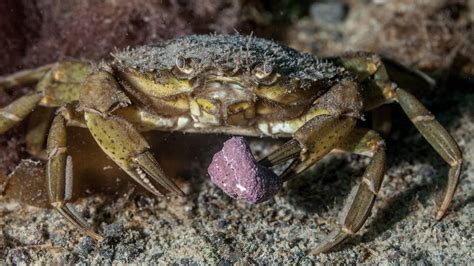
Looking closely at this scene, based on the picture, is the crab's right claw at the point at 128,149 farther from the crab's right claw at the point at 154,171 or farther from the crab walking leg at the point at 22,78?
the crab walking leg at the point at 22,78

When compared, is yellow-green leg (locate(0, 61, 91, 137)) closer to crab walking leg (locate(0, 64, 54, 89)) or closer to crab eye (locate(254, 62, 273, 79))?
crab walking leg (locate(0, 64, 54, 89))

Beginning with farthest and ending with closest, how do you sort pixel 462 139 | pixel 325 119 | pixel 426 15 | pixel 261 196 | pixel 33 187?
pixel 426 15
pixel 462 139
pixel 33 187
pixel 325 119
pixel 261 196

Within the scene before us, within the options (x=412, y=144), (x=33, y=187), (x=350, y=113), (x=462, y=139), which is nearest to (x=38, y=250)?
(x=33, y=187)

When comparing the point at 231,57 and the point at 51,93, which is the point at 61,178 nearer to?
the point at 51,93

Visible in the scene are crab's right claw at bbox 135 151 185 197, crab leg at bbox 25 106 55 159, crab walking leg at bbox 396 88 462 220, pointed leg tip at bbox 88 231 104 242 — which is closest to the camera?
crab's right claw at bbox 135 151 185 197

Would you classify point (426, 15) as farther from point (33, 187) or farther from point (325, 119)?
point (33, 187)

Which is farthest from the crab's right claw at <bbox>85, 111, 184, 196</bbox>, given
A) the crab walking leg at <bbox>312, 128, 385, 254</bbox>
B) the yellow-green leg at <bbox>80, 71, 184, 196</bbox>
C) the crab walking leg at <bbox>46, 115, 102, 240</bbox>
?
the crab walking leg at <bbox>312, 128, 385, 254</bbox>
